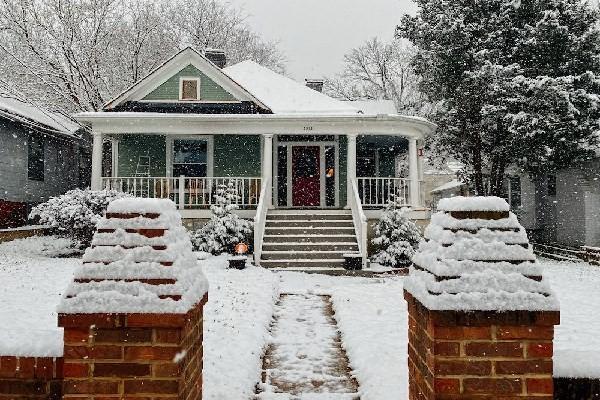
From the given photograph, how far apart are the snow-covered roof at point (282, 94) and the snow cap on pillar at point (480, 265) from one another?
1385 centimetres

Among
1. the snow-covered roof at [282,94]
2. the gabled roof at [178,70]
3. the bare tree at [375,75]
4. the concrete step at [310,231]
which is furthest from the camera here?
the bare tree at [375,75]

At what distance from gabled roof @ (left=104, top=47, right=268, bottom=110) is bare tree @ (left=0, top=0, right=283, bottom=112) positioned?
694 centimetres

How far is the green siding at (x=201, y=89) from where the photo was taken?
16.3 m

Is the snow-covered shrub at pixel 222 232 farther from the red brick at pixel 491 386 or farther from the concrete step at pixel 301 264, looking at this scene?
the red brick at pixel 491 386

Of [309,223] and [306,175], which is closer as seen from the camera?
[309,223]

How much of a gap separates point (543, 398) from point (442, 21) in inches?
703

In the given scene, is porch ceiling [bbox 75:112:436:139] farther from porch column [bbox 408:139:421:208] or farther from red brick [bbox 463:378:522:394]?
red brick [bbox 463:378:522:394]

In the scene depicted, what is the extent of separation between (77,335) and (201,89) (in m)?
15.1

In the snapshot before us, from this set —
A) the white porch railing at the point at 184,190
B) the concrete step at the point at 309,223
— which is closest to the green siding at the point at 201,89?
the white porch railing at the point at 184,190

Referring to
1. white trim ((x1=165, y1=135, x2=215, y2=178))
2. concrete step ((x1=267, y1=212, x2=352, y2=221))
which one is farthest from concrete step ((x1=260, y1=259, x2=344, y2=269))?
white trim ((x1=165, y1=135, x2=215, y2=178))

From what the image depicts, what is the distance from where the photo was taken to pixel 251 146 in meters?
16.7

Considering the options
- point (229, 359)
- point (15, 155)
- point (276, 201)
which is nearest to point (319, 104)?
point (276, 201)

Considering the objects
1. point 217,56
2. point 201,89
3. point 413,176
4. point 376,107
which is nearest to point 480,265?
point 413,176

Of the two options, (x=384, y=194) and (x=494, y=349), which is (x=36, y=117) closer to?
(x=384, y=194)
